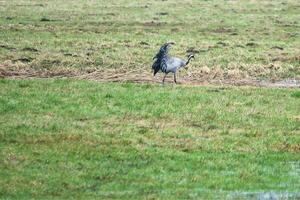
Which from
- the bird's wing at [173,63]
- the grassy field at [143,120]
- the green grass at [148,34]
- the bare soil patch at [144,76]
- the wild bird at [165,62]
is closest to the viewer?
the grassy field at [143,120]

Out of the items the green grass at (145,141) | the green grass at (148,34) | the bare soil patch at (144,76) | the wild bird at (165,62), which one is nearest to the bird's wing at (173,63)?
the wild bird at (165,62)

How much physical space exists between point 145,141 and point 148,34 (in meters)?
22.1

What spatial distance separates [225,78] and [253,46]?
772 centimetres

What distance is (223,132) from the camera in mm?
18594

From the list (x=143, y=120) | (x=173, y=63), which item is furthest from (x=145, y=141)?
(x=173, y=63)

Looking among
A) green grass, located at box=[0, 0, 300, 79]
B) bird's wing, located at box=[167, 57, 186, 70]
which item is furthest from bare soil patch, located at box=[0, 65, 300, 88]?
bird's wing, located at box=[167, 57, 186, 70]

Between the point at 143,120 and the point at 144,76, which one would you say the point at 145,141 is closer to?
the point at 143,120

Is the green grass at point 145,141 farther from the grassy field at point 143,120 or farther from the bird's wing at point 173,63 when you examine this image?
the bird's wing at point 173,63

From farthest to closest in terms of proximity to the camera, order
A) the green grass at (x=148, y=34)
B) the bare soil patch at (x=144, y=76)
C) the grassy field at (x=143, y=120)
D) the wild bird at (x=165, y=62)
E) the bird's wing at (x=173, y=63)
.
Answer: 1. the green grass at (x=148, y=34)
2. the bare soil patch at (x=144, y=76)
3. the bird's wing at (x=173, y=63)
4. the wild bird at (x=165, y=62)
5. the grassy field at (x=143, y=120)

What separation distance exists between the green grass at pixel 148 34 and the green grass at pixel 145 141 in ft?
18.9

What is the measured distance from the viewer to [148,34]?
39.2m

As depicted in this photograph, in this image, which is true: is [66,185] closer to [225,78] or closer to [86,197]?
[86,197]

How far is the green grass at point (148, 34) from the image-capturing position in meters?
30.2

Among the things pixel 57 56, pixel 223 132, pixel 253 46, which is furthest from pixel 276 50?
pixel 223 132
